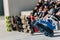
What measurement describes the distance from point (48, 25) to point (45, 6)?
440 millimetres

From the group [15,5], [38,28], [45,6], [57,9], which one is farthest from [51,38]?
[15,5]

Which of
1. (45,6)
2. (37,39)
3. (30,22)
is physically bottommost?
(37,39)

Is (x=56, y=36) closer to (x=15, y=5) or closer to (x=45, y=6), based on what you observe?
(x=45, y=6)

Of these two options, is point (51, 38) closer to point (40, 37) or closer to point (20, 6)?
point (40, 37)

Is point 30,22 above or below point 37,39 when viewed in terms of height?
above

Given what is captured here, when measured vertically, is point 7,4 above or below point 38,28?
above

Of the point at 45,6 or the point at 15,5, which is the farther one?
the point at 15,5

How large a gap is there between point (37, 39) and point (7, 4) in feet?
3.95

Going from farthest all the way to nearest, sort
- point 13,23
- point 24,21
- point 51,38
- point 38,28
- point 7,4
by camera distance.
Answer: point 7,4 < point 13,23 < point 24,21 < point 38,28 < point 51,38

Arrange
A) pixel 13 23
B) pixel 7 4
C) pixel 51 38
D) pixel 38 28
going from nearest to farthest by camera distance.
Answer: pixel 51 38 → pixel 38 28 → pixel 13 23 → pixel 7 4

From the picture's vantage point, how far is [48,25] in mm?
2180

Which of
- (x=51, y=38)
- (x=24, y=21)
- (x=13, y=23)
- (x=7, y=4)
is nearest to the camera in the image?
(x=51, y=38)

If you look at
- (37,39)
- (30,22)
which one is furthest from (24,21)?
(37,39)

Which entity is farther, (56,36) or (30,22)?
(30,22)
